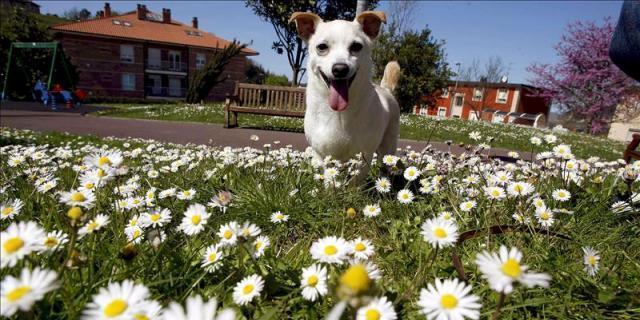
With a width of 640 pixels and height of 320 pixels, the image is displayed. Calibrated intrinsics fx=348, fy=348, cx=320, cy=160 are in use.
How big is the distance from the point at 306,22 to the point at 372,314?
2.88 meters

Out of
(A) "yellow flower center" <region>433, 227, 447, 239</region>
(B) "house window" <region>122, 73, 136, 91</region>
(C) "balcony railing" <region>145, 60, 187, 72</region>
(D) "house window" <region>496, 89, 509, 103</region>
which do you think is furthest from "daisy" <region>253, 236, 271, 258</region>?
(D) "house window" <region>496, 89, 509, 103</region>

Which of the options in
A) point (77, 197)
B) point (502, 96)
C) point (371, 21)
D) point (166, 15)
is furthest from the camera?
point (502, 96)

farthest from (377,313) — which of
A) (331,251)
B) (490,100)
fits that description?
(490,100)

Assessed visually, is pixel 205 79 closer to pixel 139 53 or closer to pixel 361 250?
pixel 139 53

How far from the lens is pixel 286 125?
11945 mm

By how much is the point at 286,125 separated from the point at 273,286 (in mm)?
10773

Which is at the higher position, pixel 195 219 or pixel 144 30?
pixel 144 30

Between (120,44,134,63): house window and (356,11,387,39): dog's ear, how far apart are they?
146 feet

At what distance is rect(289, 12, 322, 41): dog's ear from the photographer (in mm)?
3158

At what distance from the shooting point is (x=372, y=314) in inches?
35.2

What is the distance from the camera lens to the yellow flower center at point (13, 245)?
2.75 ft

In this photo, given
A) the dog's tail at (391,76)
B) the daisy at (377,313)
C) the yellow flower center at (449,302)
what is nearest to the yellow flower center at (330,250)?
the daisy at (377,313)

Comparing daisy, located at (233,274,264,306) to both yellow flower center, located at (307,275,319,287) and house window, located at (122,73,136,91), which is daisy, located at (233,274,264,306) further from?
house window, located at (122,73,136,91)

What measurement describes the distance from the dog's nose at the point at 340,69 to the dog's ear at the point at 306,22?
707 millimetres
